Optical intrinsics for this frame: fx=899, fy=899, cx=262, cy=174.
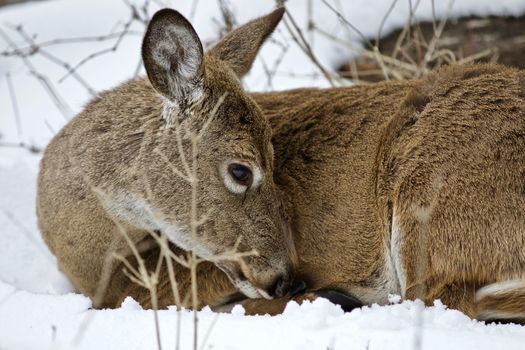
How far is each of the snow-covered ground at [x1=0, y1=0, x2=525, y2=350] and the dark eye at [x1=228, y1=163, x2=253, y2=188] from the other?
75 cm

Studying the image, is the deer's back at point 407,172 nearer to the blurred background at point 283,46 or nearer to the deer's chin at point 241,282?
the deer's chin at point 241,282

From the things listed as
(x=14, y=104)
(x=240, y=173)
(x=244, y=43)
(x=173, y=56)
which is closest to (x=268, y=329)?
(x=240, y=173)

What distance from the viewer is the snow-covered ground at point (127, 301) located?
3.74m

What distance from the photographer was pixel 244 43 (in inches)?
205

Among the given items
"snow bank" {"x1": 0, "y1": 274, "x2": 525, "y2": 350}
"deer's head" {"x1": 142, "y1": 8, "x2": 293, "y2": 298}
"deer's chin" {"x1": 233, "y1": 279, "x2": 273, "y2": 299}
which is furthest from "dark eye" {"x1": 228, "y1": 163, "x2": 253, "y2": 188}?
"snow bank" {"x1": 0, "y1": 274, "x2": 525, "y2": 350}

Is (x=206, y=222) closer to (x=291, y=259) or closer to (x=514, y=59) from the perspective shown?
(x=291, y=259)

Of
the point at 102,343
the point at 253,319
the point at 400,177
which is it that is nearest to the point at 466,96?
the point at 400,177

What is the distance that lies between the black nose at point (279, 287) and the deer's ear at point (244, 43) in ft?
Answer: 4.09

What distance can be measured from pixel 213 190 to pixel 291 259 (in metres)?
0.57

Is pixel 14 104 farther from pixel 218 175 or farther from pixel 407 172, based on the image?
Result: pixel 407 172

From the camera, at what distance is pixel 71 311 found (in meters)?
4.24

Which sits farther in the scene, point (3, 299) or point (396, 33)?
point (396, 33)

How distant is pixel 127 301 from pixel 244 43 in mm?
1744

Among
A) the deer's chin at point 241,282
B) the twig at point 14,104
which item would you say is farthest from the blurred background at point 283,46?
the deer's chin at point 241,282
